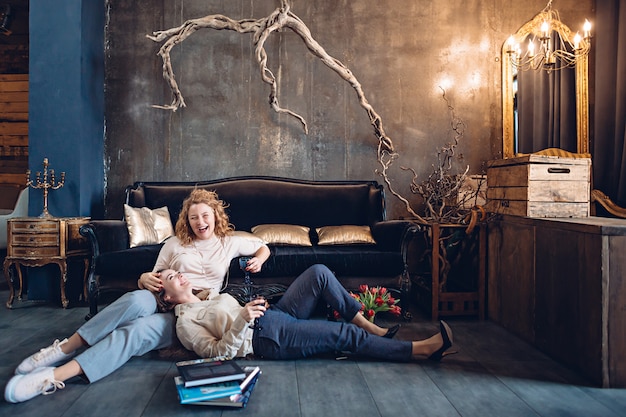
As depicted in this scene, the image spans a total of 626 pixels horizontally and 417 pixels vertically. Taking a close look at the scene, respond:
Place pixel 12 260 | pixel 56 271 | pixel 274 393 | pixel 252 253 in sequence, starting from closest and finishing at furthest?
pixel 274 393
pixel 252 253
pixel 12 260
pixel 56 271

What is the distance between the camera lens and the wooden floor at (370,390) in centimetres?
197

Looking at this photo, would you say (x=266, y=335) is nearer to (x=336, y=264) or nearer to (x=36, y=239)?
(x=336, y=264)

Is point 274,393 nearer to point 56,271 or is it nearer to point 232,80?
point 56,271

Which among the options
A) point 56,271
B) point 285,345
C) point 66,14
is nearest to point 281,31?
point 66,14

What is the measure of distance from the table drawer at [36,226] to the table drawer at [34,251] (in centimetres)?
14

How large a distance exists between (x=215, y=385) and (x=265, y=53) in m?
3.31

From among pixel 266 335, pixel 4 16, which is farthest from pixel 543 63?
pixel 4 16

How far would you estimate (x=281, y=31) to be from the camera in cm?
477

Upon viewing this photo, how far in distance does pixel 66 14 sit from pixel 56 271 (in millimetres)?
2291

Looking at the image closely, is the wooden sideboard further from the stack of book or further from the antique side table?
the antique side table

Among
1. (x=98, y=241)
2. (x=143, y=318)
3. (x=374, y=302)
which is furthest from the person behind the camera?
(x=98, y=241)

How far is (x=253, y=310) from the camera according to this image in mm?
2299

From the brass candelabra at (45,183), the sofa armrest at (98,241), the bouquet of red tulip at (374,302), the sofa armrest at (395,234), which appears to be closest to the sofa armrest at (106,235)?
the sofa armrest at (98,241)

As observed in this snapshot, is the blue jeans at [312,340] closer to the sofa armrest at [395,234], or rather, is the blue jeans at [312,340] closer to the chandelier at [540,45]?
the sofa armrest at [395,234]
